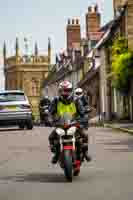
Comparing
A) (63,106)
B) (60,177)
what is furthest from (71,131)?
(60,177)

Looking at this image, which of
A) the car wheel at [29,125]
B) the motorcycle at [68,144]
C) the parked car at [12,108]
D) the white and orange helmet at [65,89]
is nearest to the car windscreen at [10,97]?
the parked car at [12,108]

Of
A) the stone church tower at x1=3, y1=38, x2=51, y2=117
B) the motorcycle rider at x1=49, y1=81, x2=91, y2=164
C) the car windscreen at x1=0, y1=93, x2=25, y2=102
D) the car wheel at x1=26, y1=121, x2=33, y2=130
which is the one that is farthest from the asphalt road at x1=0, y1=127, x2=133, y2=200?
the stone church tower at x1=3, y1=38, x2=51, y2=117

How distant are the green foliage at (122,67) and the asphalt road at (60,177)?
3278 cm

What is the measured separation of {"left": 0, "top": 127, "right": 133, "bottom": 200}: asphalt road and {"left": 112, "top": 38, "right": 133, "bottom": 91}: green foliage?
32780 mm

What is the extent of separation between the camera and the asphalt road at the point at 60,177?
11664 mm

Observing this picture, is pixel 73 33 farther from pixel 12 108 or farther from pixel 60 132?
pixel 60 132

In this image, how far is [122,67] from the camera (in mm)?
54781

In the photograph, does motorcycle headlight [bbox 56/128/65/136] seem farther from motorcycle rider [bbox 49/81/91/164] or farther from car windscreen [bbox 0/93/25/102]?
car windscreen [bbox 0/93/25/102]

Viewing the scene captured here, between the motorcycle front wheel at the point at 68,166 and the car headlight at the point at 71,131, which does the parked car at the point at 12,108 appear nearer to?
the car headlight at the point at 71,131

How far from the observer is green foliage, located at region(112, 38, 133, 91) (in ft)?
180

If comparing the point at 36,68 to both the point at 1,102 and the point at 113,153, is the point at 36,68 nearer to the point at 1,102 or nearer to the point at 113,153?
the point at 1,102

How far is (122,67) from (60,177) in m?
40.6

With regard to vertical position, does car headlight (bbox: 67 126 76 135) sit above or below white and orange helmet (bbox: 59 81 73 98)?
below

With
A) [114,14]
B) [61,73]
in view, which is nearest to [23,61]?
[61,73]
